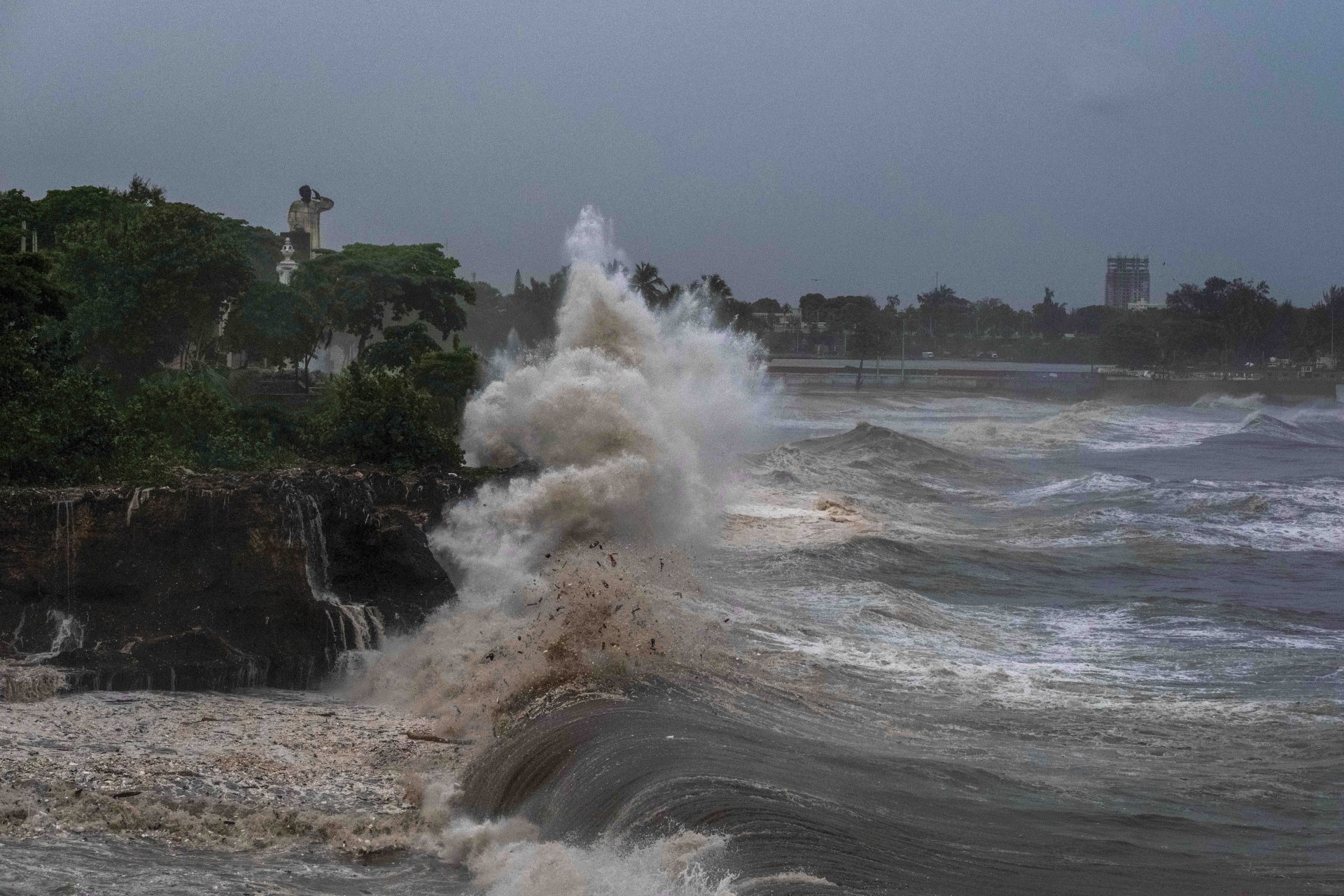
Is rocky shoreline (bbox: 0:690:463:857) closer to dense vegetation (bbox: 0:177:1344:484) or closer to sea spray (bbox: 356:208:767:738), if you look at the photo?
sea spray (bbox: 356:208:767:738)

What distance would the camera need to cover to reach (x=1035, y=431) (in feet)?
196

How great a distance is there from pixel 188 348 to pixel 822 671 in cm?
2259

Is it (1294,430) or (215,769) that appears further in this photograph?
(1294,430)

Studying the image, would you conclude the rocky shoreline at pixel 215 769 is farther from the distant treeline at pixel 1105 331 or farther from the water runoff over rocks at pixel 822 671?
the distant treeline at pixel 1105 331

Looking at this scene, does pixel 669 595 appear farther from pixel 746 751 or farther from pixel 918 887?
pixel 918 887

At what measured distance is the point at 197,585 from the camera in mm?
16734

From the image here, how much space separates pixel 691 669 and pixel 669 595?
15.3 feet

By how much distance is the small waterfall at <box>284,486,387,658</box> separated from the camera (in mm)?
16844

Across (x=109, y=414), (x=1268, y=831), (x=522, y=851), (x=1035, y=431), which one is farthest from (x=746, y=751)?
(x=1035, y=431)

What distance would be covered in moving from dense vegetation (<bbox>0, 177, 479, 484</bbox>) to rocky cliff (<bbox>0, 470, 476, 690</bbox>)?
104cm

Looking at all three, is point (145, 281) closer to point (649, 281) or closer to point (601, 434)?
point (601, 434)

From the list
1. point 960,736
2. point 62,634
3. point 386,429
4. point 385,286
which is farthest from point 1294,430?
point 62,634

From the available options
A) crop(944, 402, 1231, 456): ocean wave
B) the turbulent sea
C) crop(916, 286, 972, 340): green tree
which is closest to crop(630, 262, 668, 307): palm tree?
crop(944, 402, 1231, 456): ocean wave

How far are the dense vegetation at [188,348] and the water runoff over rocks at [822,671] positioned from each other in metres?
3.13
